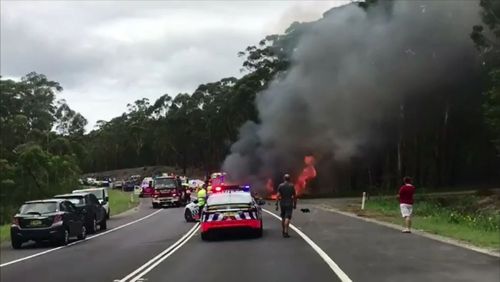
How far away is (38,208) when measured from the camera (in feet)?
69.2

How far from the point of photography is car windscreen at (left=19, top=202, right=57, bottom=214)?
20.9m

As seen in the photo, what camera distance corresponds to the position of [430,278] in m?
10.6

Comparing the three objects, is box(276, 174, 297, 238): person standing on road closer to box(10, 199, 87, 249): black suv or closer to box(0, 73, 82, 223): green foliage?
box(10, 199, 87, 249): black suv

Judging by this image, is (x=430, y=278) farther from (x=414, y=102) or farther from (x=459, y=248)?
(x=414, y=102)

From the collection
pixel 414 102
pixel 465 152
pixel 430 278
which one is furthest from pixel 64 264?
pixel 465 152

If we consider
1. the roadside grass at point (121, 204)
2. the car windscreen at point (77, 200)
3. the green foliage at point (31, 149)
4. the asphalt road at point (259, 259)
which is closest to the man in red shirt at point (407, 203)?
the asphalt road at point (259, 259)

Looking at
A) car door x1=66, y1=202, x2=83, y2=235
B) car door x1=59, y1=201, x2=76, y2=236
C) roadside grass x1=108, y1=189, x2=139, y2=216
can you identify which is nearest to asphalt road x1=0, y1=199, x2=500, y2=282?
car door x1=59, y1=201, x2=76, y2=236

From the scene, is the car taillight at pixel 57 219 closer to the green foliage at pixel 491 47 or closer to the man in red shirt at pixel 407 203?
the man in red shirt at pixel 407 203

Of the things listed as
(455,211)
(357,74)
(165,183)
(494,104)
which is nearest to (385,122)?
(357,74)

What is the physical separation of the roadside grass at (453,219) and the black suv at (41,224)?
1085 cm

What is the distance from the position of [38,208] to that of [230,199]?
6125mm

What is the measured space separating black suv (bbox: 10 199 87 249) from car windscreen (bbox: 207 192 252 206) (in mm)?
4766

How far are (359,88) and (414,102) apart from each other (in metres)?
4.88

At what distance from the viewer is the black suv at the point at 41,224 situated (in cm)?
2053
